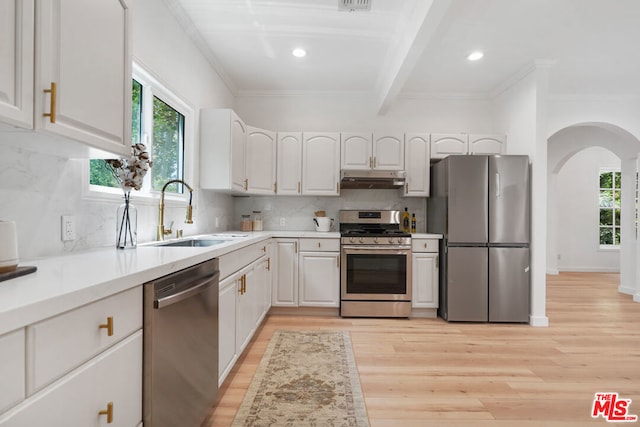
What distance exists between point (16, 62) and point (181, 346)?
112 cm

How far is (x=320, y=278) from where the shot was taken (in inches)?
149

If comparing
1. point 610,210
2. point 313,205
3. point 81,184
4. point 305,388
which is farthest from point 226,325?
point 610,210

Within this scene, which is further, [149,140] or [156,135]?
[156,135]

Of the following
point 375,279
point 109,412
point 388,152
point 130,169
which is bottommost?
point 375,279

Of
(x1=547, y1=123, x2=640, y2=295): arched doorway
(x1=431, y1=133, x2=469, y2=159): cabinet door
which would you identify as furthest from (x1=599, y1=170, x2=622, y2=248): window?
(x1=431, y1=133, x2=469, y2=159): cabinet door

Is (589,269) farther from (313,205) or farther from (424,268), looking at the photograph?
(313,205)

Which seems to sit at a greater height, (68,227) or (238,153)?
(238,153)

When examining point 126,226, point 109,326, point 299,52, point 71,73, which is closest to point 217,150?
point 299,52

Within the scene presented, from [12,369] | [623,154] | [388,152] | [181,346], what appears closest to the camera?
[12,369]

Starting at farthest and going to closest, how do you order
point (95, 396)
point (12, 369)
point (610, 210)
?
point (610, 210) < point (95, 396) < point (12, 369)

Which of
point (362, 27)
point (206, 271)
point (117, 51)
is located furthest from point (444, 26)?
point (206, 271)

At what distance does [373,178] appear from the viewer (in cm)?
395

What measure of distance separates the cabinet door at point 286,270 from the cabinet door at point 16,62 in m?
2.82

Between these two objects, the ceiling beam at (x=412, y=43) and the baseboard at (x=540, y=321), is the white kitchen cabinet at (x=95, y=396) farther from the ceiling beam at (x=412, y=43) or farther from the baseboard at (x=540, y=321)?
the baseboard at (x=540, y=321)
